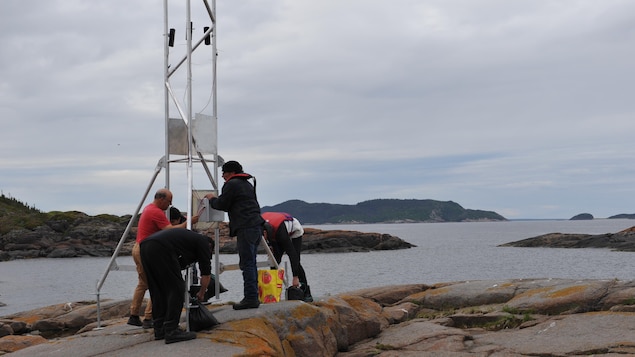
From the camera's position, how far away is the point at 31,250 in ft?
319

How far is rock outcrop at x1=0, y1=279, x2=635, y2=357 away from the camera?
949 centimetres

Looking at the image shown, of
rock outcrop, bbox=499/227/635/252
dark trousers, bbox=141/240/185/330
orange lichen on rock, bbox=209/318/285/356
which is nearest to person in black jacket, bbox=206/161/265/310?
orange lichen on rock, bbox=209/318/285/356

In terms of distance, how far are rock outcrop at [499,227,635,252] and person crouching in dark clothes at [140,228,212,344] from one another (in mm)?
84058

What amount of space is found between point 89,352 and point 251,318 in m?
2.29

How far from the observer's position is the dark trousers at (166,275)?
9.09 metres

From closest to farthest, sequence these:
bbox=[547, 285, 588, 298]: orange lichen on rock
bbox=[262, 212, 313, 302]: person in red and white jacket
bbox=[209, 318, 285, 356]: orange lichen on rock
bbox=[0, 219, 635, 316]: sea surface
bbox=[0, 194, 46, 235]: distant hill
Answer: bbox=[209, 318, 285, 356]: orange lichen on rock < bbox=[262, 212, 313, 302]: person in red and white jacket < bbox=[547, 285, 588, 298]: orange lichen on rock < bbox=[0, 219, 635, 316]: sea surface < bbox=[0, 194, 46, 235]: distant hill

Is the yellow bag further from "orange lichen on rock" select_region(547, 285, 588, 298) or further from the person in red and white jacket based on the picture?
"orange lichen on rock" select_region(547, 285, 588, 298)

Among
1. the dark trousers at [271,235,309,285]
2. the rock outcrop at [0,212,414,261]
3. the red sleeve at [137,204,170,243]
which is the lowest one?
the dark trousers at [271,235,309,285]

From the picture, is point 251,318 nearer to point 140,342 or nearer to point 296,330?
point 296,330

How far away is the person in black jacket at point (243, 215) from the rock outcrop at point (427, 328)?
0.45 metres

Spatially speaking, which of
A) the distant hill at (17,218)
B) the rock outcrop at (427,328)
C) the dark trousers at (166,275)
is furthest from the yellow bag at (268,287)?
the distant hill at (17,218)

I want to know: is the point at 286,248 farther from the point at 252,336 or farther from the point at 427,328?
the point at 252,336

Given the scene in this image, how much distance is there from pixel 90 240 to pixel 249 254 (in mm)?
95090

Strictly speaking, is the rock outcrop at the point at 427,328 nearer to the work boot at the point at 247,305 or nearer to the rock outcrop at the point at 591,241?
the work boot at the point at 247,305
